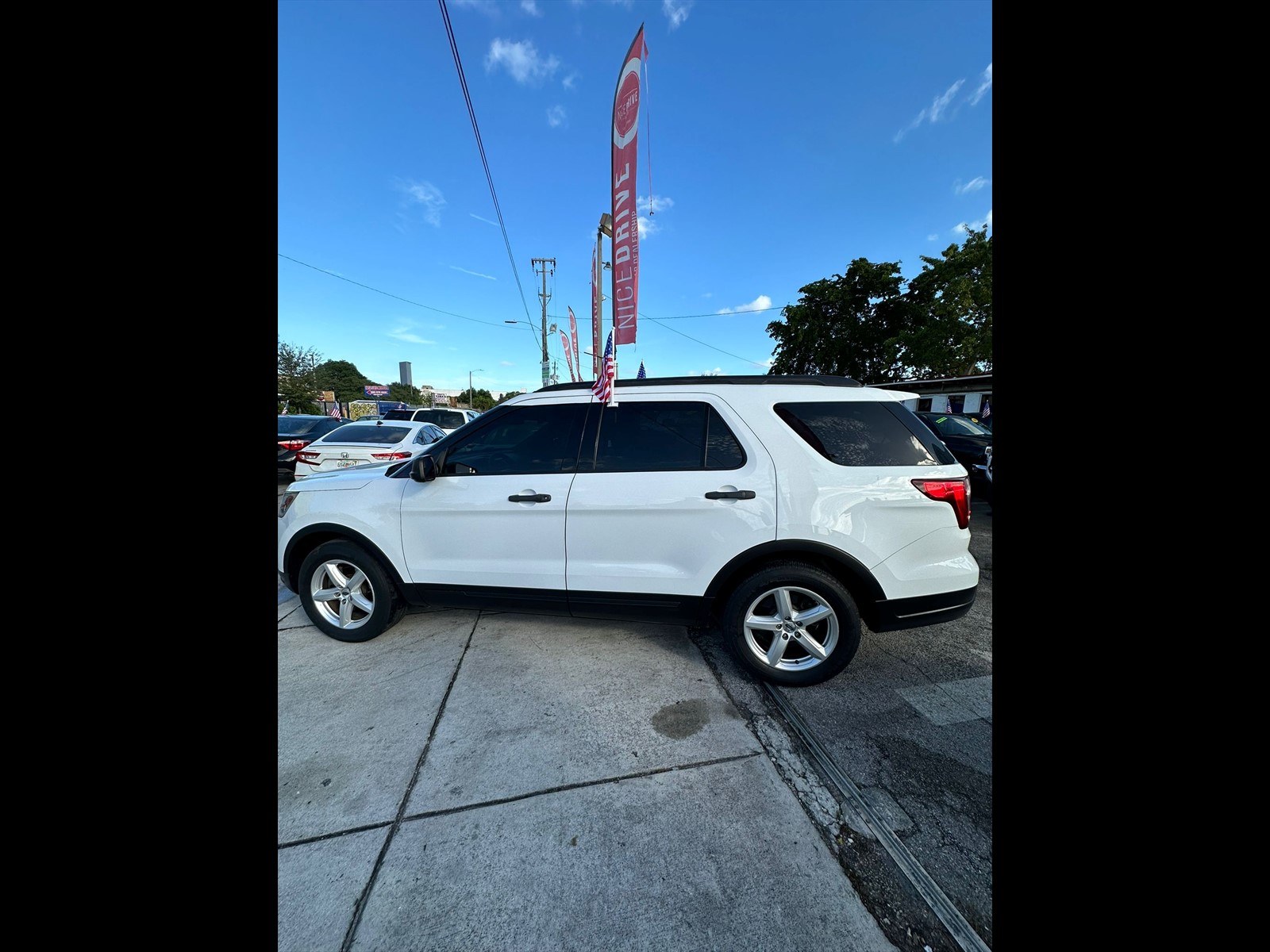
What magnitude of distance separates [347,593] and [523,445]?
1.70 m

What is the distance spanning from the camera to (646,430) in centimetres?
288

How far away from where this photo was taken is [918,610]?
8.66 feet

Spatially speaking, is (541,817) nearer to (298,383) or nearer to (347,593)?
(347,593)

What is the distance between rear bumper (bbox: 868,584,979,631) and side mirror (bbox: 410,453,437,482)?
9.33 feet

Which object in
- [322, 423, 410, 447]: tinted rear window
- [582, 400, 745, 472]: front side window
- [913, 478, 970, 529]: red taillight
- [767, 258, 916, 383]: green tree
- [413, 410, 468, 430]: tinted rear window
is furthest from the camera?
[767, 258, 916, 383]: green tree

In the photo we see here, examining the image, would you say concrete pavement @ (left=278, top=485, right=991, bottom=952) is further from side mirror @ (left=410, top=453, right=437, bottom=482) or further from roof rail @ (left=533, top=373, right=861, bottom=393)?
roof rail @ (left=533, top=373, right=861, bottom=393)

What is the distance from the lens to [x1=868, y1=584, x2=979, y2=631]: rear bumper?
2619 millimetres

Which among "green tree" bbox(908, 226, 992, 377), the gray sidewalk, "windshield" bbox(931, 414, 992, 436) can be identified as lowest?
the gray sidewalk

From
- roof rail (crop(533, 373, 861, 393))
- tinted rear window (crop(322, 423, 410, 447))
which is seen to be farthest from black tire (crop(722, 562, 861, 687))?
tinted rear window (crop(322, 423, 410, 447))

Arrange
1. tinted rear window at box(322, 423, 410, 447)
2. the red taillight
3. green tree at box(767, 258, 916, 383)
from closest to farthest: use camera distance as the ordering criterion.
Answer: the red taillight < tinted rear window at box(322, 423, 410, 447) < green tree at box(767, 258, 916, 383)
